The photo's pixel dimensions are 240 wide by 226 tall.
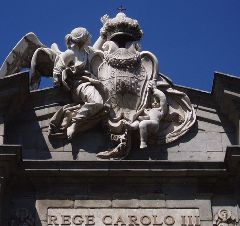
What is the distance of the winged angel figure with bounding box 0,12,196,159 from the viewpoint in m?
16.9

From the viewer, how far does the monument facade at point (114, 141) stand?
53.3 ft

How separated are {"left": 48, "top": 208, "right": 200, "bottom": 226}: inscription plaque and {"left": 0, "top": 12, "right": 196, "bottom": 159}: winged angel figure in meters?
1.03

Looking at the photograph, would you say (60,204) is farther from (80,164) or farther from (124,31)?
(124,31)

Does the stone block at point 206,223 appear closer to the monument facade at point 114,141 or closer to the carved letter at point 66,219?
the monument facade at point 114,141

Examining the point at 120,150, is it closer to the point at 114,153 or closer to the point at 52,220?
the point at 114,153

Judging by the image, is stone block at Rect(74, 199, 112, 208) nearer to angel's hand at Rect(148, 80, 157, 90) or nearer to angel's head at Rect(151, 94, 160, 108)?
angel's head at Rect(151, 94, 160, 108)

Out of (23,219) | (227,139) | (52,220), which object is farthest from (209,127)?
(23,219)

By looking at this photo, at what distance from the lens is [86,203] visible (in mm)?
16281

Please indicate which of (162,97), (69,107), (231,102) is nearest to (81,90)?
(69,107)

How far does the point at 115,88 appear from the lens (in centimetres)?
1723

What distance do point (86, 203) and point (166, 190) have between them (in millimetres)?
1371

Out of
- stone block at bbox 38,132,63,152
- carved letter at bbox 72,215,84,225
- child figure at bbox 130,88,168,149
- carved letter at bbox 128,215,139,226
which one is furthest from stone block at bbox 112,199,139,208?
stone block at bbox 38,132,63,152

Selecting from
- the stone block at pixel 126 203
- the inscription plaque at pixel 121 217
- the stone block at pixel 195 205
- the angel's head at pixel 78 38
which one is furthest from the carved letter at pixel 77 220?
the angel's head at pixel 78 38

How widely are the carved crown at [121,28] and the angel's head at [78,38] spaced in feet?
1.82
